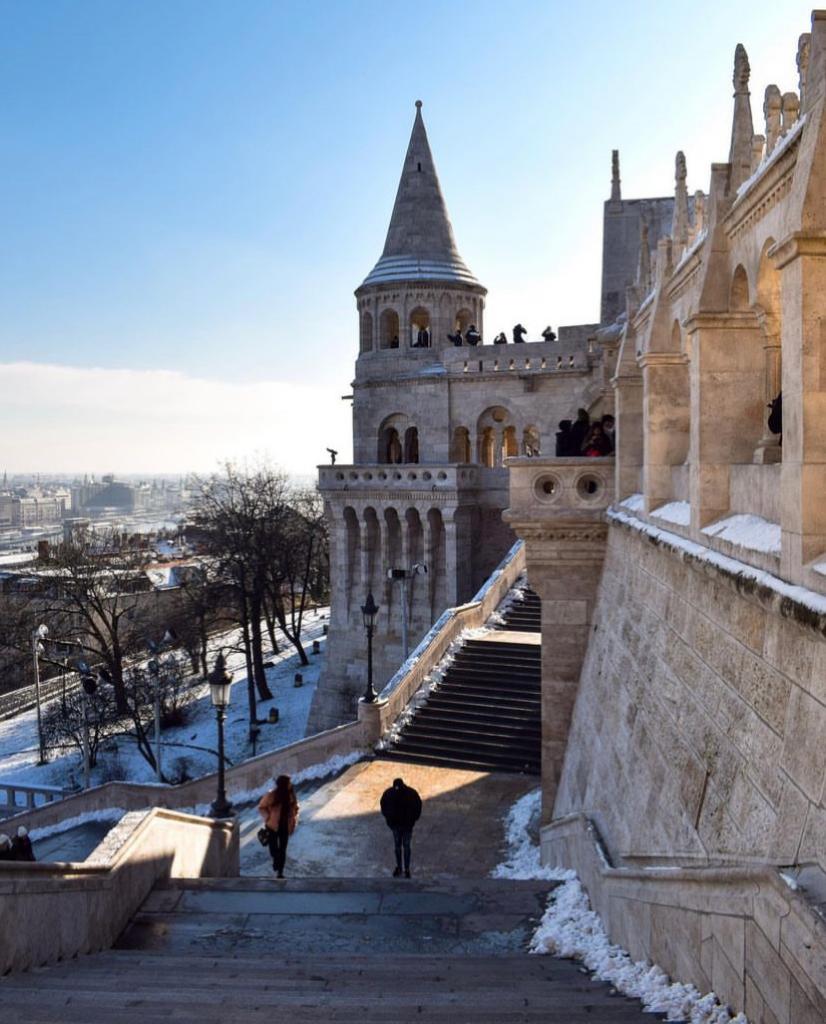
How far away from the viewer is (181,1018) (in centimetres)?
451

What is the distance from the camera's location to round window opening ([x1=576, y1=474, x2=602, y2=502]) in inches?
451

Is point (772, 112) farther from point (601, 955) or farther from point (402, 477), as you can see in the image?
point (402, 477)

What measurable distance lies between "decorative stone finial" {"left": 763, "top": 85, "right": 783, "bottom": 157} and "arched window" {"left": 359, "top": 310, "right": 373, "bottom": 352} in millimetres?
26066

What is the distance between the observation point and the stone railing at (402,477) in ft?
91.1

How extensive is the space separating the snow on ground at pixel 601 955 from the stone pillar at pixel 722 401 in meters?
2.85

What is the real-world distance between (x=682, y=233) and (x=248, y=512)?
27.3 metres

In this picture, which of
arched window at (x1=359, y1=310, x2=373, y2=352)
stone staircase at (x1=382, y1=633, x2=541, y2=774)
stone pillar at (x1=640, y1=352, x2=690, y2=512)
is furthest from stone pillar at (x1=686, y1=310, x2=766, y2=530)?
arched window at (x1=359, y1=310, x2=373, y2=352)

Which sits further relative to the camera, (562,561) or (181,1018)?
(562,561)

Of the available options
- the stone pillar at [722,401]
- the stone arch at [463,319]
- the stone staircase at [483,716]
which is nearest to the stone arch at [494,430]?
the stone arch at [463,319]

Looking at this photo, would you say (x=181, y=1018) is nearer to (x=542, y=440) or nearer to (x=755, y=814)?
(x=755, y=814)

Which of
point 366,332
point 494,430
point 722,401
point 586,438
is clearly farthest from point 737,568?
point 366,332

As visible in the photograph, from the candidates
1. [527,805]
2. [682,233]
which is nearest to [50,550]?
[527,805]

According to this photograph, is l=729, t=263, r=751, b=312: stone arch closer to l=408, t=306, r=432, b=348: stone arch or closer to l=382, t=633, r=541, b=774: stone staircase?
l=382, t=633, r=541, b=774: stone staircase

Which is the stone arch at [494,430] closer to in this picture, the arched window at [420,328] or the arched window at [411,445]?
the arched window at [411,445]
